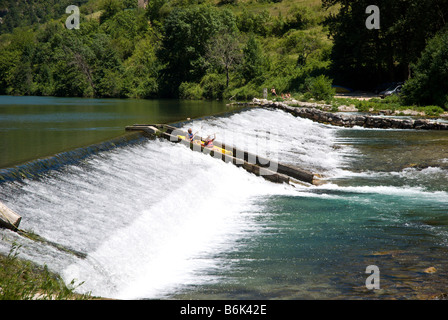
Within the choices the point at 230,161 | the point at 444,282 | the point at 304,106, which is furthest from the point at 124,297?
the point at 304,106

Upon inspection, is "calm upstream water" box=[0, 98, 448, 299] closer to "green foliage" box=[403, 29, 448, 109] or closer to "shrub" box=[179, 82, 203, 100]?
"green foliage" box=[403, 29, 448, 109]

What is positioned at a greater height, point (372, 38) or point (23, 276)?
point (372, 38)

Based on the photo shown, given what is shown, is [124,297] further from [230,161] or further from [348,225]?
[230,161]

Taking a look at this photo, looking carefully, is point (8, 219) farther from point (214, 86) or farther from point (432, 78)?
point (214, 86)

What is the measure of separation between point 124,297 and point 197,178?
7766 mm

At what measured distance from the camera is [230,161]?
60.3 ft

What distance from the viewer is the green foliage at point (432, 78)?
117ft

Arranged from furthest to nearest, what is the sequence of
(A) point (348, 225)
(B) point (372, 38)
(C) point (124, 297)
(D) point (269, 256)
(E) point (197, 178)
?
(B) point (372, 38), (E) point (197, 178), (A) point (348, 225), (D) point (269, 256), (C) point (124, 297)

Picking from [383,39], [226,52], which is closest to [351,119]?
[383,39]

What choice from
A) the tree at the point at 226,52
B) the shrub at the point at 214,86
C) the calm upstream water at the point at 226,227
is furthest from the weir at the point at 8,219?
the tree at the point at 226,52

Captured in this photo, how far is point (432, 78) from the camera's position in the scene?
3675 cm

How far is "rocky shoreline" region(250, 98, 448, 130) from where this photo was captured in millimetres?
30391

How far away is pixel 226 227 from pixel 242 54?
52.8 meters

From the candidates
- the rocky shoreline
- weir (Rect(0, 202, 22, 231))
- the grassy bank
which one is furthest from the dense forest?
the grassy bank
